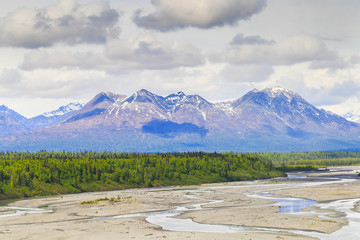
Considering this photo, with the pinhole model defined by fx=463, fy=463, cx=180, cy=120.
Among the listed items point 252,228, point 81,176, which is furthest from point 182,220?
point 81,176

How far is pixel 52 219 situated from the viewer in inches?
3110

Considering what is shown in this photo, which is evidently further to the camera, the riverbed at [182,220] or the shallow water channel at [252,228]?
the riverbed at [182,220]

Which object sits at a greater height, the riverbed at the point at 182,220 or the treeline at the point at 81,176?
the treeline at the point at 81,176

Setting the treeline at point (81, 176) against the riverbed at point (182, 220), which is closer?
the riverbed at point (182, 220)

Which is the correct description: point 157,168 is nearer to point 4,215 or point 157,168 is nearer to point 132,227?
point 4,215

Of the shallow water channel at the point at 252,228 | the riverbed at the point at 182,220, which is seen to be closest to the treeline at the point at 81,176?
the riverbed at the point at 182,220

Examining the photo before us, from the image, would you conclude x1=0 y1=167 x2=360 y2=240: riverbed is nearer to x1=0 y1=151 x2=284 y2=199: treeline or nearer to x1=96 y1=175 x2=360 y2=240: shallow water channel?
x1=96 y1=175 x2=360 y2=240: shallow water channel

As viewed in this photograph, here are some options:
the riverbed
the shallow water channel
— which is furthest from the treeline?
the shallow water channel

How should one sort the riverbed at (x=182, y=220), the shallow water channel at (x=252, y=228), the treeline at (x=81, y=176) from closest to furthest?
the shallow water channel at (x=252, y=228) < the riverbed at (x=182, y=220) < the treeline at (x=81, y=176)

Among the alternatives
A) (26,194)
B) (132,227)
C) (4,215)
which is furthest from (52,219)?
(26,194)

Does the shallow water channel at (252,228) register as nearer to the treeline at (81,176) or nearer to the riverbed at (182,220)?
the riverbed at (182,220)

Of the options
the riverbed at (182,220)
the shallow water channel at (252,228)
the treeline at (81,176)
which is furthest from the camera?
the treeline at (81,176)

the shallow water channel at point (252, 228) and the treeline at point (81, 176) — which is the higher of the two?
the treeline at point (81, 176)

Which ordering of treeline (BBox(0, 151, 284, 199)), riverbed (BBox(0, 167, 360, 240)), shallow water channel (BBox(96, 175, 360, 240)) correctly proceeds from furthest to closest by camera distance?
1. treeline (BBox(0, 151, 284, 199))
2. riverbed (BBox(0, 167, 360, 240))
3. shallow water channel (BBox(96, 175, 360, 240))
